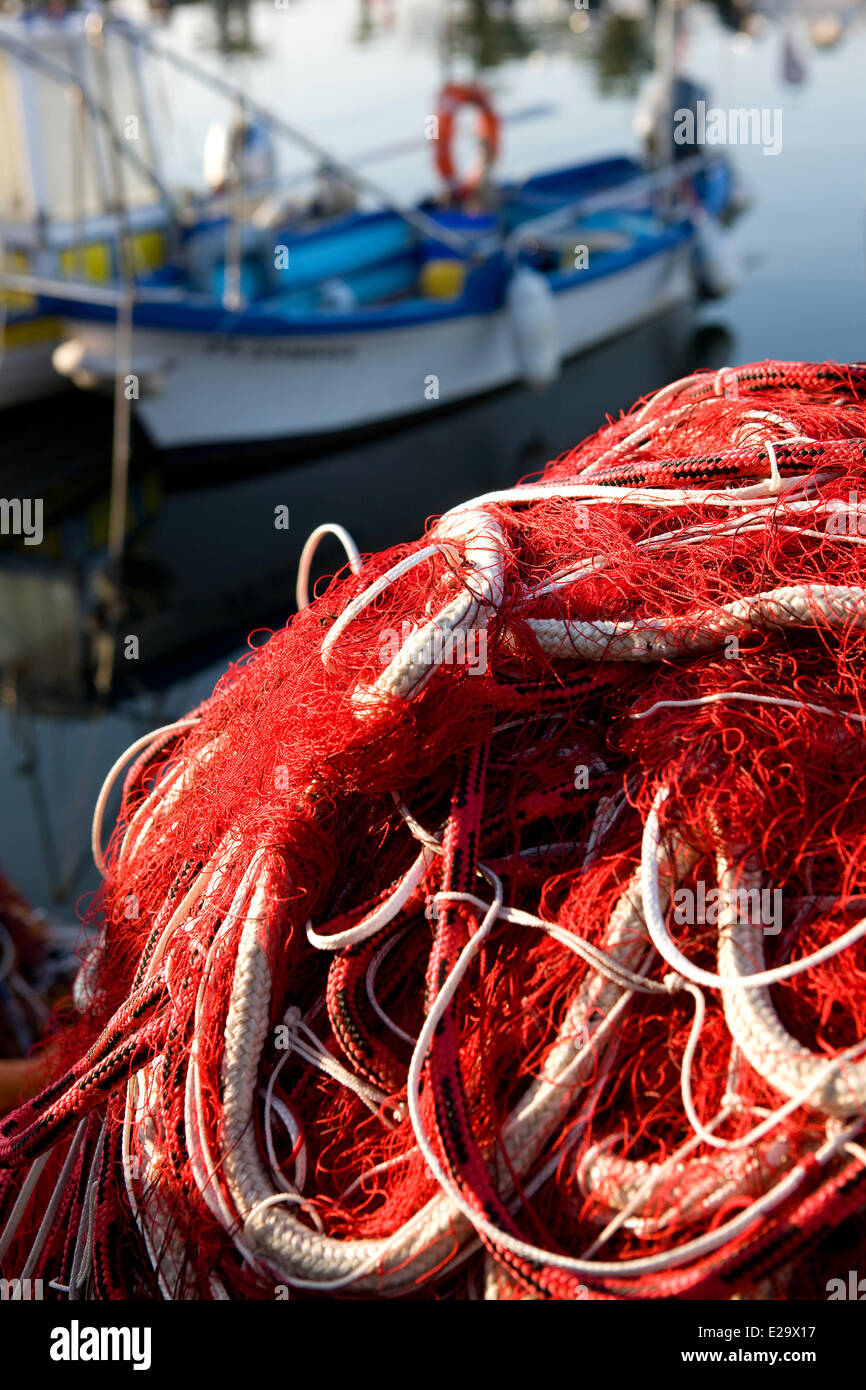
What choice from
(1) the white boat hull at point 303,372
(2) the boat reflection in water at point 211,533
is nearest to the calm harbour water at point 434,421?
(2) the boat reflection in water at point 211,533

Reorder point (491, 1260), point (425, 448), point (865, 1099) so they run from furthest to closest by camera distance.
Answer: point (425, 448) → point (491, 1260) → point (865, 1099)

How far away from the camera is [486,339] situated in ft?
37.0

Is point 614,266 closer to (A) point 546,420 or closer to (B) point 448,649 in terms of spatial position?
(A) point 546,420

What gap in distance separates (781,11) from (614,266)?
23.9 m

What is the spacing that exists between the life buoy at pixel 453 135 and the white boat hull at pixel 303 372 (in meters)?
2.44

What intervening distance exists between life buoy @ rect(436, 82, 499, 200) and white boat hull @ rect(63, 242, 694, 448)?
2.44 m

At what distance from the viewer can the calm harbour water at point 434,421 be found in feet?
23.2

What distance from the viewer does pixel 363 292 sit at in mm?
12641

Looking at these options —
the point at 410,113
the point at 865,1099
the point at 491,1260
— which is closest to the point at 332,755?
the point at 491,1260

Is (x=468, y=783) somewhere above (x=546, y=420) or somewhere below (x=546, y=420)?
below

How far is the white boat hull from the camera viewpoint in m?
9.70

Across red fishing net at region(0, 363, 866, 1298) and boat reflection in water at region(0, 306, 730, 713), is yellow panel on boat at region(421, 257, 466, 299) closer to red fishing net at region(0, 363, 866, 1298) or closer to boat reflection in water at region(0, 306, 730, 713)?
boat reflection in water at region(0, 306, 730, 713)

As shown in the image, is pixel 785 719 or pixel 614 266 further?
pixel 614 266

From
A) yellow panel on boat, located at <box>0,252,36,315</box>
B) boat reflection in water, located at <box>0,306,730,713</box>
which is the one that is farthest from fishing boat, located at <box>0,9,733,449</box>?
boat reflection in water, located at <box>0,306,730,713</box>
